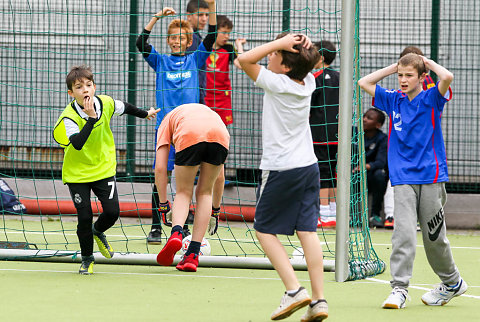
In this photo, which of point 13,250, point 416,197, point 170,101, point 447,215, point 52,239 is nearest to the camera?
point 416,197

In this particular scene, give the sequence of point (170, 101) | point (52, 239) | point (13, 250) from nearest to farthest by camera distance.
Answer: point (13, 250) → point (170, 101) → point (52, 239)

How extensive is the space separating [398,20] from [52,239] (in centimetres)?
521

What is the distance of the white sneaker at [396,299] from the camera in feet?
16.7

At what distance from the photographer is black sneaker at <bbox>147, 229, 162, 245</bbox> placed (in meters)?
8.13

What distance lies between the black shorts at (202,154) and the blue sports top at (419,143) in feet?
4.85

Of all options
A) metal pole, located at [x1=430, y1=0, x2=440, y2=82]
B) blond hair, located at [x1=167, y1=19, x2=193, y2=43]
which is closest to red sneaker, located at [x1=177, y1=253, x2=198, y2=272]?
blond hair, located at [x1=167, y1=19, x2=193, y2=43]

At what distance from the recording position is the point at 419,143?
208 inches

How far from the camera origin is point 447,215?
10492 mm

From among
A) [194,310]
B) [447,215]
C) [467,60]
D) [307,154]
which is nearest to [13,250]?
[194,310]

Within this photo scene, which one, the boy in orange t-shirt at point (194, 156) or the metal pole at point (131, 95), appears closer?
the boy in orange t-shirt at point (194, 156)

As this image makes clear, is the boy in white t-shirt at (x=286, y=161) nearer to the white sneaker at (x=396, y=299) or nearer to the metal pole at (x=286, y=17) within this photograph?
the white sneaker at (x=396, y=299)

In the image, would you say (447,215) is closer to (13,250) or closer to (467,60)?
(467,60)

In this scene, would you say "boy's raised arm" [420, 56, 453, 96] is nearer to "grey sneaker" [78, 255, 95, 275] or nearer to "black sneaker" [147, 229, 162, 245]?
"grey sneaker" [78, 255, 95, 275]

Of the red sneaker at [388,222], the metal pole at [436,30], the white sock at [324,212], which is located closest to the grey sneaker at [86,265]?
the white sock at [324,212]
